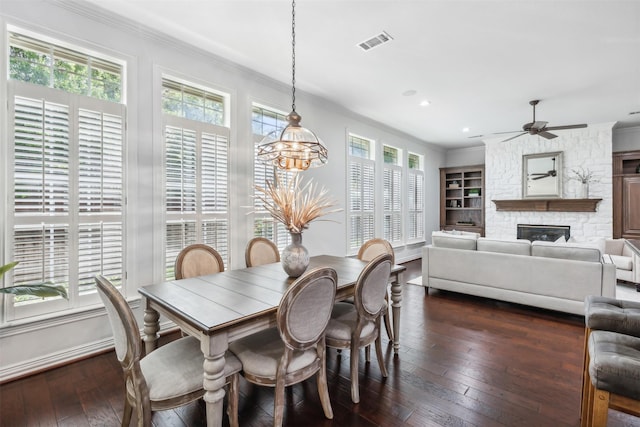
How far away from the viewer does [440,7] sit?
2.59m

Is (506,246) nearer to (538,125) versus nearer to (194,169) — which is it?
(538,125)

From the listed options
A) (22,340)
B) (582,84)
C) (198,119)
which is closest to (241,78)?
(198,119)

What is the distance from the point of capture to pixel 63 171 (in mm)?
2508

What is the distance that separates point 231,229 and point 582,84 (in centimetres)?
526

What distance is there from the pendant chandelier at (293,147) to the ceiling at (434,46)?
60cm

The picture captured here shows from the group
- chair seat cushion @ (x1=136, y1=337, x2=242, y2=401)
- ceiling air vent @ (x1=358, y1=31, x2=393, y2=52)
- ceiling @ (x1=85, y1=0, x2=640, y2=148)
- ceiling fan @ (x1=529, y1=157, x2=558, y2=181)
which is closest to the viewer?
chair seat cushion @ (x1=136, y1=337, x2=242, y2=401)

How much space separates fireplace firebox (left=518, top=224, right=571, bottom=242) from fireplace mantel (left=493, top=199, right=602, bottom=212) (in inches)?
15.2

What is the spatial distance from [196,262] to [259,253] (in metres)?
0.68

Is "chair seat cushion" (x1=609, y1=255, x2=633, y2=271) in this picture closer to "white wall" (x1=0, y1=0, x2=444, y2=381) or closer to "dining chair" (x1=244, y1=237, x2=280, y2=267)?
"white wall" (x1=0, y1=0, x2=444, y2=381)

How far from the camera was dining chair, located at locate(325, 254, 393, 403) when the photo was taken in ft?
6.38

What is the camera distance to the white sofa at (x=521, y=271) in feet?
11.1

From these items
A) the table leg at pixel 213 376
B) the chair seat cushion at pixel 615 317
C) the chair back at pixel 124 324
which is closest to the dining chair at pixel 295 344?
the table leg at pixel 213 376

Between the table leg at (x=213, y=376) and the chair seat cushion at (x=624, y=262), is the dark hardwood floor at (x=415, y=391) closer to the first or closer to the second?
the table leg at (x=213, y=376)

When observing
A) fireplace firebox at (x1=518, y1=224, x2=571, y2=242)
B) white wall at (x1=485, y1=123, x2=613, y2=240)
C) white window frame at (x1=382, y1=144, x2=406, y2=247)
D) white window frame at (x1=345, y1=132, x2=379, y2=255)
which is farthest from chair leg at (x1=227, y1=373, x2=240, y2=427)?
fireplace firebox at (x1=518, y1=224, x2=571, y2=242)
